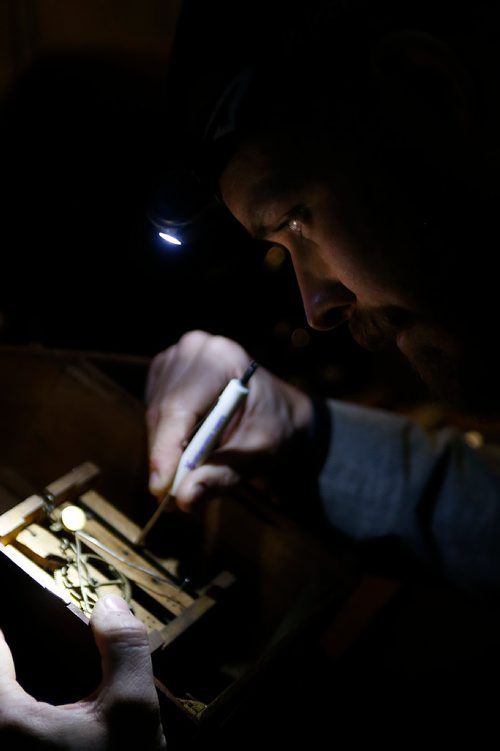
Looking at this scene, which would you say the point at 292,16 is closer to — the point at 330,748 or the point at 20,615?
the point at 20,615

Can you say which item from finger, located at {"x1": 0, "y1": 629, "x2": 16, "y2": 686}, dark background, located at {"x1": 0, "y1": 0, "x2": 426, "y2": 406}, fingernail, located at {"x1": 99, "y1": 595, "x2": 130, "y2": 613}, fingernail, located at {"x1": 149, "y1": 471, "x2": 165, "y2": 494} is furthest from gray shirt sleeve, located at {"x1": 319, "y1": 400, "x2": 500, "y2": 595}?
finger, located at {"x1": 0, "y1": 629, "x2": 16, "y2": 686}

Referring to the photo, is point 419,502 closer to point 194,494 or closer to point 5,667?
point 194,494

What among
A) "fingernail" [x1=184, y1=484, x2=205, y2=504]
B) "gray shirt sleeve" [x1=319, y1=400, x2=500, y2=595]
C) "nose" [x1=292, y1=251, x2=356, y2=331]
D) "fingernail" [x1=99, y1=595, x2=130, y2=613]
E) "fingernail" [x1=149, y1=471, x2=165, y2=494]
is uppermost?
"nose" [x1=292, y1=251, x2=356, y2=331]

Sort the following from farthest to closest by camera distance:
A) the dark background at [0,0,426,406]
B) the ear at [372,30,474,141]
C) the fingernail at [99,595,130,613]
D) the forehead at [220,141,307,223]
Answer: the dark background at [0,0,426,406], the fingernail at [99,595,130,613], the forehead at [220,141,307,223], the ear at [372,30,474,141]

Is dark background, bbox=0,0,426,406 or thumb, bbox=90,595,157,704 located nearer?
thumb, bbox=90,595,157,704

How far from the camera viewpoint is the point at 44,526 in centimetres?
110

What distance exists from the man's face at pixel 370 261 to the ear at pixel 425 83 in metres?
0.09

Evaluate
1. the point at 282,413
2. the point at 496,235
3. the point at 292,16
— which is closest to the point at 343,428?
the point at 282,413

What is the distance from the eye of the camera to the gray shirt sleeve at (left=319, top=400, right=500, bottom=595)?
1.50 metres

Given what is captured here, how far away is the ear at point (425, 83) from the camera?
0.62m

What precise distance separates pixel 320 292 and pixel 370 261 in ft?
0.42

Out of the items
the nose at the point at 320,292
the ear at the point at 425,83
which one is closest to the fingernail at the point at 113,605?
the nose at the point at 320,292

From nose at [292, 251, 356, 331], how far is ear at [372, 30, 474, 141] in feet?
0.91

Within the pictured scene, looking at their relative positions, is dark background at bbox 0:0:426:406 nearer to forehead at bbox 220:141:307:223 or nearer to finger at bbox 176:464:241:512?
finger at bbox 176:464:241:512
